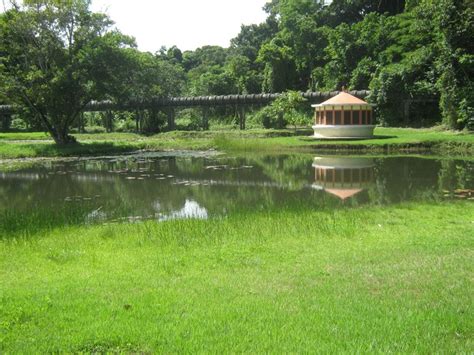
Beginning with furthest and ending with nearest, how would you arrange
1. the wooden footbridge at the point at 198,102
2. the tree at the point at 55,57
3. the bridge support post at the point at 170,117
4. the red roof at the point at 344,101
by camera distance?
the bridge support post at the point at 170,117
the wooden footbridge at the point at 198,102
the red roof at the point at 344,101
the tree at the point at 55,57

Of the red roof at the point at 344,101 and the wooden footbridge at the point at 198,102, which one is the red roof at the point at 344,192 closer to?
the red roof at the point at 344,101

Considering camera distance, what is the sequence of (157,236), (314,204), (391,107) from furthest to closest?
(391,107) < (314,204) < (157,236)

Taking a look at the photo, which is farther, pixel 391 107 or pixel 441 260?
pixel 391 107

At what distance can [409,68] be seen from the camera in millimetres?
39656

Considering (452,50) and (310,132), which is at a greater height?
(452,50)

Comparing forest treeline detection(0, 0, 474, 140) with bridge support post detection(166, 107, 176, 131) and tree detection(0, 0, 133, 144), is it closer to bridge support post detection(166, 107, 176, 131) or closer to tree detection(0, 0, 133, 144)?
tree detection(0, 0, 133, 144)

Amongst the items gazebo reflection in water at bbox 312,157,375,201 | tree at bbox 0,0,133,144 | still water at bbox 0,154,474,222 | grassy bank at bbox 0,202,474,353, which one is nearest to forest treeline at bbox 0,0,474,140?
tree at bbox 0,0,133,144

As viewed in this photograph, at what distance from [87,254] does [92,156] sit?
24.6 m

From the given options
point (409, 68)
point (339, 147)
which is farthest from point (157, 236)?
point (409, 68)

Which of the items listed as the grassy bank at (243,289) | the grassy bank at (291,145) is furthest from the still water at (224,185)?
the grassy bank at (291,145)

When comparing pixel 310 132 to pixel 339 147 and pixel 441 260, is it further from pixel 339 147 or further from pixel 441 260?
pixel 441 260

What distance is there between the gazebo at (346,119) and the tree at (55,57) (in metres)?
15.9

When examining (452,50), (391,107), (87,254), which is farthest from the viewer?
(391,107)

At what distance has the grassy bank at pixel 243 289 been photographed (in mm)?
4219
